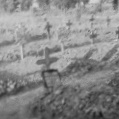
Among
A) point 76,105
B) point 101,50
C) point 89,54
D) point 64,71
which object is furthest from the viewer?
point 101,50

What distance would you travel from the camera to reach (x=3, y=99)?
34.6 ft

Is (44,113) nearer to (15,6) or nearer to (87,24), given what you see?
(87,24)

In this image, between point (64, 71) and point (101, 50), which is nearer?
point (64, 71)

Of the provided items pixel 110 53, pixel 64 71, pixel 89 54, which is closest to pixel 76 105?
pixel 64 71

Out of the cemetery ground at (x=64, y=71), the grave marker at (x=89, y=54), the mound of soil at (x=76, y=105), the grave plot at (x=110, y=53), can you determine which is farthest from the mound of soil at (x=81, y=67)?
the mound of soil at (x=76, y=105)

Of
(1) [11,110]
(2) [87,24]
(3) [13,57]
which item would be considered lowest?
(1) [11,110]

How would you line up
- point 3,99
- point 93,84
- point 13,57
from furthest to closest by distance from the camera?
point 13,57, point 93,84, point 3,99

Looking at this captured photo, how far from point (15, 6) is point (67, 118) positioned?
18182mm

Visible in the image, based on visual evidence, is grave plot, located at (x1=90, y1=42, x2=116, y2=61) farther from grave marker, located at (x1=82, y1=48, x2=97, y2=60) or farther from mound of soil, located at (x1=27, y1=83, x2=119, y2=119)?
mound of soil, located at (x1=27, y1=83, x2=119, y2=119)

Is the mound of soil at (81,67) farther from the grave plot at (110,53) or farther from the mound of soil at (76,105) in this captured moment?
the mound of soil at (76,105)

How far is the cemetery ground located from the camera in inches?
356

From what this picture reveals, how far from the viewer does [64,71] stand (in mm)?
13133

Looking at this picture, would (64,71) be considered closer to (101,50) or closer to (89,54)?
(89,54)

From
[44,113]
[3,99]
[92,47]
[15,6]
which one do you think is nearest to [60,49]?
[92,47]
